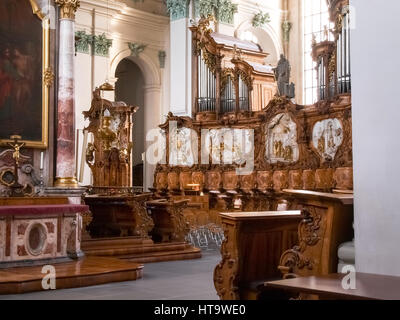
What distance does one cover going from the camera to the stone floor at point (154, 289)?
750cm

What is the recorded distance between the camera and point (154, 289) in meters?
8.15

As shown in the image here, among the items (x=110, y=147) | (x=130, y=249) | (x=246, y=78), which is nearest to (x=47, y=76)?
(x=130, y=249)

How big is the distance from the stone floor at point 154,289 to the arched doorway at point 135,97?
39.7ft

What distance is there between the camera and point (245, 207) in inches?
671

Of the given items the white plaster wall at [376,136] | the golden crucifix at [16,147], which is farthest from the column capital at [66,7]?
the white plaster wall at [376,136]

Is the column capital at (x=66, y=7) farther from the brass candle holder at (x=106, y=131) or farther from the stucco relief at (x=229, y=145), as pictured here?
the stucco relief at (x=229, y=145)

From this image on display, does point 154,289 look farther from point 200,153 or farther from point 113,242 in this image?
point 200,153

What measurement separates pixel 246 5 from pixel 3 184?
14.8 meters

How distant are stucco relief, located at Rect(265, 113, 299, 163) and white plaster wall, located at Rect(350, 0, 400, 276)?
1268 centimetres

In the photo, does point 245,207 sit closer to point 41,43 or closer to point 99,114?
point 99,114

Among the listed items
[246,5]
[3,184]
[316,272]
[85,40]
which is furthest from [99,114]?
[316,272]

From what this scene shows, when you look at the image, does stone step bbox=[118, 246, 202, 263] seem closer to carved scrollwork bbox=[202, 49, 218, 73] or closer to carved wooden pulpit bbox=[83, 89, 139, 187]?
carved wooden pulpit bbox=[83, 89, 139, 187]

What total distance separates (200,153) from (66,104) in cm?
821

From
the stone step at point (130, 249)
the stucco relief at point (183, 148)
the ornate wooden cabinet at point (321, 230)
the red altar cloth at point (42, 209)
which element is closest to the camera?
the ornate wooden cabinet at point (321, 230)
